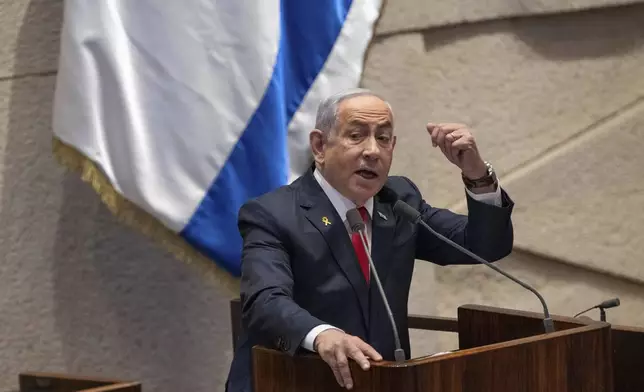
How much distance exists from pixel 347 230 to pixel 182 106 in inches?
38.0

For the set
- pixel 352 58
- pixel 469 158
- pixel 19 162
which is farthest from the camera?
pixel 19 162

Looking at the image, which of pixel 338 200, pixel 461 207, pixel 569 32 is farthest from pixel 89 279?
pixel 569 32

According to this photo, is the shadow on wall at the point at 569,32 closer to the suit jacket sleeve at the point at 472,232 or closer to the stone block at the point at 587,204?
the stone block at the point at 587,204

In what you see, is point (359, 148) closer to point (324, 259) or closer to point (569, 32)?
point (324, 259)

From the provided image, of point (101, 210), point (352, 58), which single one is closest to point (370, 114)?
point (352, 58)

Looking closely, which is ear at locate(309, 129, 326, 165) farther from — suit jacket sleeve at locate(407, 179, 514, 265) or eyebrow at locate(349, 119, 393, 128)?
suit jacket sleeve at locate(407, 179, 514, 265)

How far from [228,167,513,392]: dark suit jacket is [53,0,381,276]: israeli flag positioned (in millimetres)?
714

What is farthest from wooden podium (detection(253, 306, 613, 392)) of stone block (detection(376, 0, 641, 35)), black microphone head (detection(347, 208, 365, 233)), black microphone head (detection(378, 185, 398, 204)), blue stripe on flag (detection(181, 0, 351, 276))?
stone block (detection(376, 0, 641, 35))

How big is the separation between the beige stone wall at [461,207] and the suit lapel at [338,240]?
47.0 inches

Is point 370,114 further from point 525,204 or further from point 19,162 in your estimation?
point 19,162

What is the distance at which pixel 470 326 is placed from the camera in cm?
198

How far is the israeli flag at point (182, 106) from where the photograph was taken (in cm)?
267

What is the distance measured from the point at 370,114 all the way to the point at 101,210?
1502 millimetres

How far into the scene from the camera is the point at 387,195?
6.73 ft
